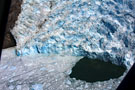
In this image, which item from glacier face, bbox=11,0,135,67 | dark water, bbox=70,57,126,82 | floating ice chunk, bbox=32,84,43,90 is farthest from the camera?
glacier face, bbox=11,0,135,67

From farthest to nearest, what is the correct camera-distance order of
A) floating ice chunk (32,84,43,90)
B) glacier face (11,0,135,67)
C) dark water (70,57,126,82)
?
glacier face (11,0,135,67), dark water (70,57,126,82), floating ice chunk (32,84,43,90)

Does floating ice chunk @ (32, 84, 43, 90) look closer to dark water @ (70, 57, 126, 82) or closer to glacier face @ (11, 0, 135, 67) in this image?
dark water @ (70, 57, 126, 82)

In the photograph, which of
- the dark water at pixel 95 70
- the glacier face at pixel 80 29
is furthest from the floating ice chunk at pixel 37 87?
the glacier face at pixel 80 29

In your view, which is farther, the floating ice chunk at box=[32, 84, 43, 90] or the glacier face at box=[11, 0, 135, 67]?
the glacier face at box=[11, 0, 135, 67]

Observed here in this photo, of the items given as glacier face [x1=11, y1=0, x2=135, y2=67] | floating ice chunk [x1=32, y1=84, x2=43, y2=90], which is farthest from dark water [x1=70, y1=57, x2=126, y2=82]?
floating ice chunk [x1=32, y1=84, x2=43, y2=90]

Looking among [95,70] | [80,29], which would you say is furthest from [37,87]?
[80,29]

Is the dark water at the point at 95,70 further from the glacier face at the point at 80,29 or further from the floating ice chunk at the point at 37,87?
the floating ice chunk at the point at 37,87

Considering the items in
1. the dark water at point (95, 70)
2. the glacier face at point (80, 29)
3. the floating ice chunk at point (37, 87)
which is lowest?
the floating ice chunk at point (37, 87)
